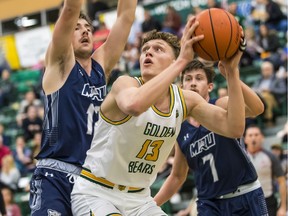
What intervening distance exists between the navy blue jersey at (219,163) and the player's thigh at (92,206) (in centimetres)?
164

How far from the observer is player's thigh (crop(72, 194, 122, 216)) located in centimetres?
497

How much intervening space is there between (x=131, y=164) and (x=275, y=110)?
8150 mm

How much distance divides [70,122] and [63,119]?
64mm

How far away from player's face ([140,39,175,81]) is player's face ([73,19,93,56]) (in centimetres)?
73

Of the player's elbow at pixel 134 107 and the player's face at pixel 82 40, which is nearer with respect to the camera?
the player's elbow at pixel 134 107

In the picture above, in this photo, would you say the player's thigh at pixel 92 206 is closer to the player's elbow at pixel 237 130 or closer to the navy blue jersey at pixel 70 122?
the navy blue jersey at pixel 70 122

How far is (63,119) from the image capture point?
5.66m

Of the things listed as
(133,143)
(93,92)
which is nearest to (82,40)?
(93,92)

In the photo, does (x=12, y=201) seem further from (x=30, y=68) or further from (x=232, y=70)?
(x=30, y=68)

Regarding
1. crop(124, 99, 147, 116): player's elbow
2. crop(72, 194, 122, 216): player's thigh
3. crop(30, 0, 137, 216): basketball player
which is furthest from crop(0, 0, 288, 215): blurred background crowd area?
crop(124, 99, 147, 116): player's elbow

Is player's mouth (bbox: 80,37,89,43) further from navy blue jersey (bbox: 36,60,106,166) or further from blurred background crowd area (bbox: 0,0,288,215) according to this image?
blurred background crowd area (bbox: 0,0,288,215)

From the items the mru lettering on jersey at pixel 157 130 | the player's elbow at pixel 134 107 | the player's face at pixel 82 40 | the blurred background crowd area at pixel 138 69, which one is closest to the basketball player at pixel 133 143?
the mru lettering on jersey at pixel 157 130

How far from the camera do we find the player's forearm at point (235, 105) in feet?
16.5

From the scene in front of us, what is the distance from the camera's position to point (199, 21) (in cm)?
470
